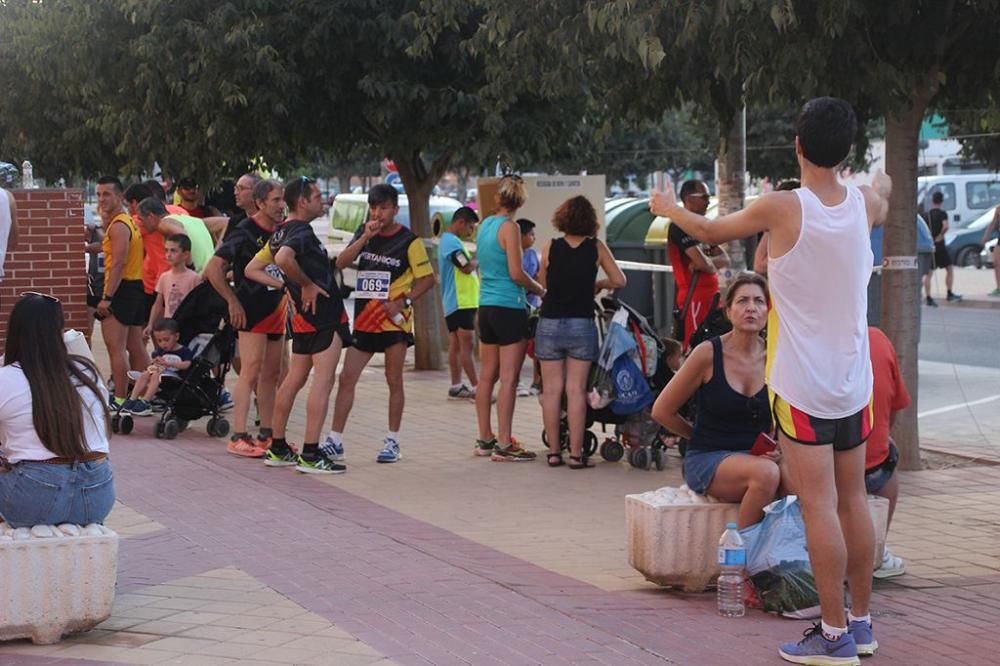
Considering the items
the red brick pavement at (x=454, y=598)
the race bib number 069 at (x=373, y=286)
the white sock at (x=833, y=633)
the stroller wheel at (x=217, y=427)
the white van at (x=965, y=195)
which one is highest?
the white van at (x=965, y=195)

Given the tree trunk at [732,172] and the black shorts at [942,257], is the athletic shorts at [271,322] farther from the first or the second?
the black shorts at [942,257]

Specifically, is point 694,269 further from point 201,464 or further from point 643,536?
point 643,536

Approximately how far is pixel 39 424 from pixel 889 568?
12.3 feet

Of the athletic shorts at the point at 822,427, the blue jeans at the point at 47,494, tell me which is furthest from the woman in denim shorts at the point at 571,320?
the athletic shorts at the point at 822,427

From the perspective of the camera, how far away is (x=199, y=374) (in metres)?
11.4

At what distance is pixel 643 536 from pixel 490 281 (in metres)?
4.10

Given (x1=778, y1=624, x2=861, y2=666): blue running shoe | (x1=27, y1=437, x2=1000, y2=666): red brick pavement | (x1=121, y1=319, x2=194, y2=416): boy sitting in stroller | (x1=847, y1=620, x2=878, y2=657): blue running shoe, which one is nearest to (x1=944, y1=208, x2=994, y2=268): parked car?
(x1=121, y1=319, x2=194, y2=416): boy sitting in stroller

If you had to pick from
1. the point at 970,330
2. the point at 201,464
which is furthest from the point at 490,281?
the point at 970,330

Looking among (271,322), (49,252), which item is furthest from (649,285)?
(49,252)

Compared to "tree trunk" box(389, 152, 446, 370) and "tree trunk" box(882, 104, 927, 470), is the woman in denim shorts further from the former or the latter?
"tree trunk" box(389, 152, 446, 370)

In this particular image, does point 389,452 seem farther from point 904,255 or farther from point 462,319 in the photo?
point 904,255

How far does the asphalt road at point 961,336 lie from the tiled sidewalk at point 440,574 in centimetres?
690

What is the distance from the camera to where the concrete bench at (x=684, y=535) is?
6.59m

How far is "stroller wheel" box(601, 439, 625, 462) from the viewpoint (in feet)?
33.6
